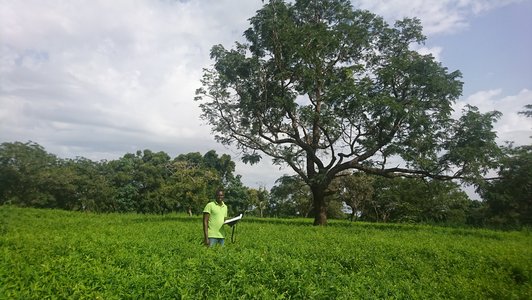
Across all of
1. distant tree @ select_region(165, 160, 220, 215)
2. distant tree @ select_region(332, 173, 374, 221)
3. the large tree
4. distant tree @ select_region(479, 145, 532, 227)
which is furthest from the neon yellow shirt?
distant tree @ select_region(332, 173, 374, 221)

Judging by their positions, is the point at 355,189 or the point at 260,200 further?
the point at 260,200

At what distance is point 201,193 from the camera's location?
33688 mm

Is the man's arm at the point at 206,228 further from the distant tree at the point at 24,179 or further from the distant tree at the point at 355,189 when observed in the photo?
the distant tree at the point at 24,179

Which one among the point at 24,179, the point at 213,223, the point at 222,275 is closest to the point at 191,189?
the point at 24,179

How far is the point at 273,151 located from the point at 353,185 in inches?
665

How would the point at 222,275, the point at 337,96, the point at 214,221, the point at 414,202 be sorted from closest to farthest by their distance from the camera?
the point at 222,275, the point at 214,221, the point at 337,96, the point at 414,202

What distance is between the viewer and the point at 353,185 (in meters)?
38.7

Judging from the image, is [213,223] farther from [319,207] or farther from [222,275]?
[319,207]

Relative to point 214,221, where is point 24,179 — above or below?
above

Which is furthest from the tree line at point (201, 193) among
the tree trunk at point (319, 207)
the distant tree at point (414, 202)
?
the tree trunk at point (319, 207)

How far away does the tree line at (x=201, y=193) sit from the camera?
33.4 metres

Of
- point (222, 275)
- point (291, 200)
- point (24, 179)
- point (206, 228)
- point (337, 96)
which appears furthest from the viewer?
point (291, 200)

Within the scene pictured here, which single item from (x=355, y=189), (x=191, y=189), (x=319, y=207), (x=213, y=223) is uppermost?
(x=355, y=189)

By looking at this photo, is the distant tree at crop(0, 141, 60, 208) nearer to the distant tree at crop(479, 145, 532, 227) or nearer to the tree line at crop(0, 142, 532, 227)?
the tree line at crop(0, 142, 532, 227)
